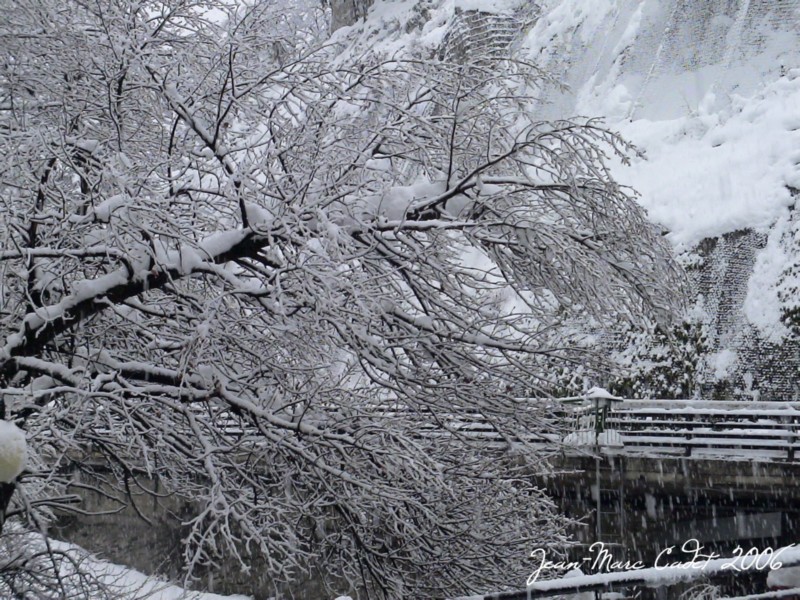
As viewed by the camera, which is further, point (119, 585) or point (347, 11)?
point (347, 11)

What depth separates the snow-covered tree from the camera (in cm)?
436

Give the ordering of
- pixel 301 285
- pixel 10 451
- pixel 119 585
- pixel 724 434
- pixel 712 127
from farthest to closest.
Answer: pixel 712 127, pixel 724 434, pixel 119 585, pixel 301 285, pixel 10 451

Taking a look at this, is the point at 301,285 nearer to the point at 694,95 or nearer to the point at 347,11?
the point at 694,95

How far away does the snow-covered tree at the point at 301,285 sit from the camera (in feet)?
14.3

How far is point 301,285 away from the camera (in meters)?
4.11

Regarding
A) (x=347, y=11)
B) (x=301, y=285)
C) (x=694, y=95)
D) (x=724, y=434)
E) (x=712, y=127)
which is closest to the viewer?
(x=301, y=285)

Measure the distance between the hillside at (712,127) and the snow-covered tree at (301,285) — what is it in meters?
11.2

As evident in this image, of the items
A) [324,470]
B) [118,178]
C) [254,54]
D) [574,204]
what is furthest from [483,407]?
[254,54]

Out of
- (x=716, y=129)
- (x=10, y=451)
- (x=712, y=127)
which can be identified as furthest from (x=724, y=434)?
(x=10, y=451)

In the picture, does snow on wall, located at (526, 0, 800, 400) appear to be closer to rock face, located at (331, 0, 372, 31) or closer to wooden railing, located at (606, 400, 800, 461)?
wooden railing, located at (606, 400, 800, 461)

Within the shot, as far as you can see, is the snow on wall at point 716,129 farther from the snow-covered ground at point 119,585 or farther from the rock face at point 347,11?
the rock face at point 347,11

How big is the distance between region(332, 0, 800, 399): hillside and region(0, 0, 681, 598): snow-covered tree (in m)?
11.2

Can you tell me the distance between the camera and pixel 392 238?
15.8 feet

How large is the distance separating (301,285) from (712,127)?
23174mm
